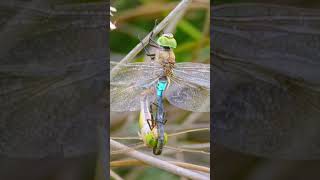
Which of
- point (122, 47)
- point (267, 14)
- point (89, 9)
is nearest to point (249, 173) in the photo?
point (267, 14)

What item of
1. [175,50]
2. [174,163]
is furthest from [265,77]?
[175,50]

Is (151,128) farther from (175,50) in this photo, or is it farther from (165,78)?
(175,50)

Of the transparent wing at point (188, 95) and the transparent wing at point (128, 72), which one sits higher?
the transparent wing at point (128, 72)

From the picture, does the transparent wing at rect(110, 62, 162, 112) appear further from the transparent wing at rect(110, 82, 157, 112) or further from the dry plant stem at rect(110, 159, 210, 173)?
the dry plant stem at rect(110, 159, 210, 173)

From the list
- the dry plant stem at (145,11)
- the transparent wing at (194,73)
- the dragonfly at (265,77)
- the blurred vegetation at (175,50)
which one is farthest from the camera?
the dry plant stem at (145,11)

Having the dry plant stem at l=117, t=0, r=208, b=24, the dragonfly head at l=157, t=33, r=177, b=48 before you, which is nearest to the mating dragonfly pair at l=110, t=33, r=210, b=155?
the dragonfly head at l=157, t=33, r=177, b=48

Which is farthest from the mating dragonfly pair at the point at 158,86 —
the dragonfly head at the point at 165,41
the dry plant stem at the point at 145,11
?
the dry plant stem at the point at 145,11

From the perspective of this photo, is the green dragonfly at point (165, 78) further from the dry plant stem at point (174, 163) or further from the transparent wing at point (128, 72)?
the dry plant stem at point (174, 163)
